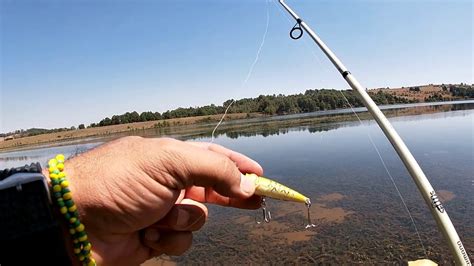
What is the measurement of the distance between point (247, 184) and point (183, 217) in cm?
60

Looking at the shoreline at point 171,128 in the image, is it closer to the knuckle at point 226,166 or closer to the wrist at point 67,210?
the knuckle at point 226,166

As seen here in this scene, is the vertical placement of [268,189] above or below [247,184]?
below

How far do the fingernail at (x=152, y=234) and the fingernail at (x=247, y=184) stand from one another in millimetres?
817

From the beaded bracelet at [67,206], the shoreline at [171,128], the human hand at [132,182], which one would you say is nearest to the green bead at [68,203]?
the beaded bracelet at [67,206]

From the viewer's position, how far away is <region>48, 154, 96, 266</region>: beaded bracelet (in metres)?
1.70

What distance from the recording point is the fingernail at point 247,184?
8.34 ft

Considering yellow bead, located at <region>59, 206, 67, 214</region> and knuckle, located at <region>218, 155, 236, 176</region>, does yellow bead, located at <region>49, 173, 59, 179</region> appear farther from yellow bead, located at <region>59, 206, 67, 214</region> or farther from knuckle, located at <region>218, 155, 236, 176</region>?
knuckle, located at <region>218, 155, 236, 176</region>

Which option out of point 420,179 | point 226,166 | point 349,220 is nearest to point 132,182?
point 226,166

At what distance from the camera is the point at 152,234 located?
8.79ft

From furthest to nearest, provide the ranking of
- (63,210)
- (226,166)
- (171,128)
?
(171,128) → (226,166) → (63,210)

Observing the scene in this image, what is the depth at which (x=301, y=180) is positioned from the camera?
15.0 metres

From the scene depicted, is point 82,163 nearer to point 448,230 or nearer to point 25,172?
point 25,172

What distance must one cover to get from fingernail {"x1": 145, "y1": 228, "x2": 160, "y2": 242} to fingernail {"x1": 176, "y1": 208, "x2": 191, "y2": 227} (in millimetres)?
197

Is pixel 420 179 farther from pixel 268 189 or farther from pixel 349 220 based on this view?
pixel 349 220
